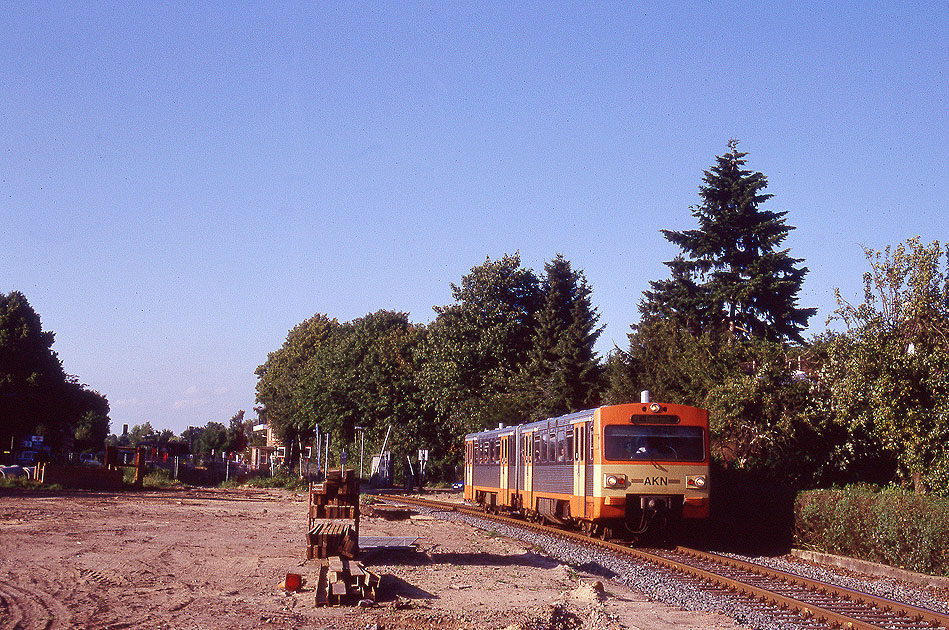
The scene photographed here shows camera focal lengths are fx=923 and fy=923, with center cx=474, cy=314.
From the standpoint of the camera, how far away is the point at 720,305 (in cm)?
4122

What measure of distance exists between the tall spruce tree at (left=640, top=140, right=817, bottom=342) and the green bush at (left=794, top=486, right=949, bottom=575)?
2196cm

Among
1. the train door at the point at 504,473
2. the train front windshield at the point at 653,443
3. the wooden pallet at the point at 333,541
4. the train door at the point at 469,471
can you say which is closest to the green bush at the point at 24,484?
the train door at the point at 469,471

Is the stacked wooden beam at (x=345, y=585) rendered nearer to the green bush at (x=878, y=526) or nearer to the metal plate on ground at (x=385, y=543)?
the metal plate on ground at (x=385, y=543)

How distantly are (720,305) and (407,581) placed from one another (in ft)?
103

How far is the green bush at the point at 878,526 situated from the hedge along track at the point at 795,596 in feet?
7.05

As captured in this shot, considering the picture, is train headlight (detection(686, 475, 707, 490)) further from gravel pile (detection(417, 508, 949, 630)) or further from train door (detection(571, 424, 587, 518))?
train door (detection(571, 424, 587, 518))

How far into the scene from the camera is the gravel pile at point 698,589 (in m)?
11.4

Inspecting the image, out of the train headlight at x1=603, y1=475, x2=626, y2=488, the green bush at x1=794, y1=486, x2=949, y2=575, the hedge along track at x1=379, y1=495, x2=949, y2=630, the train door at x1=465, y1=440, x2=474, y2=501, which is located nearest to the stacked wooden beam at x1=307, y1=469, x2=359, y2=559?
the hedge along track at x1=379, y1=495, x2=949, y2=630

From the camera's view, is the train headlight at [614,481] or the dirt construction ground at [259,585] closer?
the dirt construction ground at [259,585]

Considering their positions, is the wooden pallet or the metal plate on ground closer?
the wooden pallet

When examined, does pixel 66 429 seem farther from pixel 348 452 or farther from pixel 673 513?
pixel 673 513

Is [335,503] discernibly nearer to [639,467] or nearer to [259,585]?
[259,585]

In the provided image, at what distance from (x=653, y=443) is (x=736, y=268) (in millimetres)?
24224

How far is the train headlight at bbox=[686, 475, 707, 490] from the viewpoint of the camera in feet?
62.9
